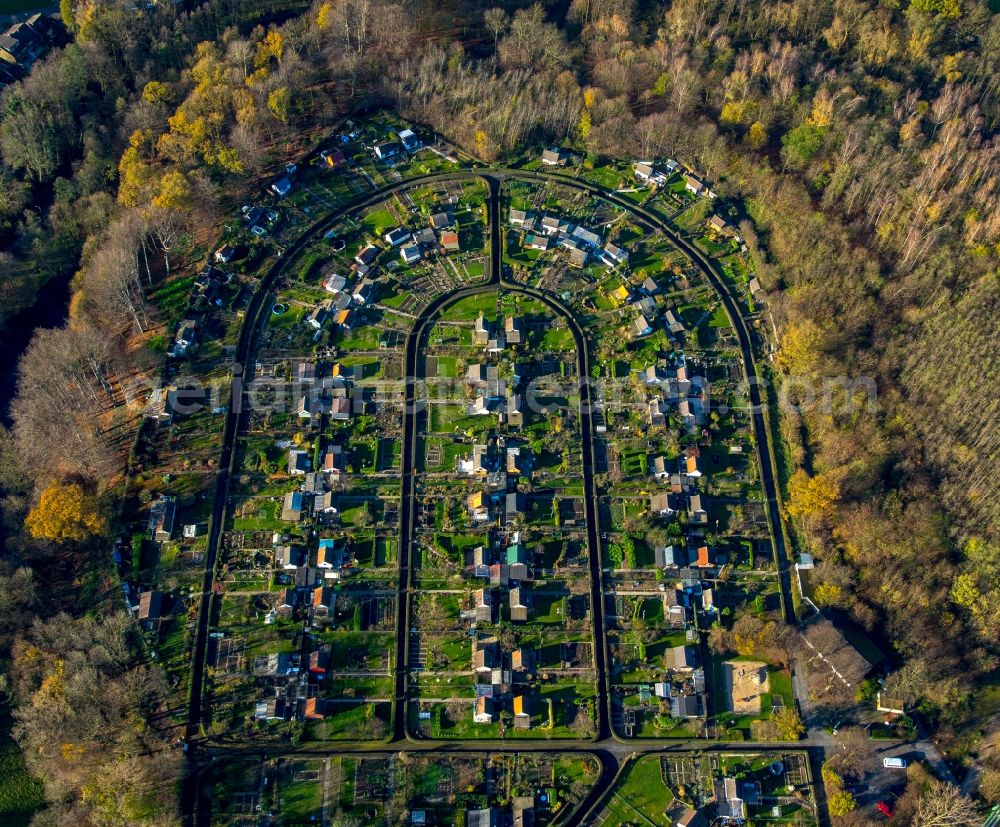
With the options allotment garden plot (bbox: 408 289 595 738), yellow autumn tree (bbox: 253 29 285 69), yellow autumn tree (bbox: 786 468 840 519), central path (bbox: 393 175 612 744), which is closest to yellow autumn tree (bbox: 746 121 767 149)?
central path (bbox: 393 175 612 744)

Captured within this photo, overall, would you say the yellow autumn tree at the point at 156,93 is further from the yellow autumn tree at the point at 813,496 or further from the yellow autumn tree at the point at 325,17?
the yellow autumn tree at the point at 813,496

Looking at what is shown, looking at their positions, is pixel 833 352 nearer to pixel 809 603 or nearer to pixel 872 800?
pixel 809 603

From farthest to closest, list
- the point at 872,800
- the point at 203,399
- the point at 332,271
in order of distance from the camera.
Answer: the point at 332,271 → the point at 203,399 → the point at 872,800

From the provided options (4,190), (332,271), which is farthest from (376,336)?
(4,190)

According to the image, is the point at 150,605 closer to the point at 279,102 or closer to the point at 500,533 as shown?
the point at 500,533

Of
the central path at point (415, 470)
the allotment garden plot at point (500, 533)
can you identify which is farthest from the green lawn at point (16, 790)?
the allotment garden plot at point (500, 533)

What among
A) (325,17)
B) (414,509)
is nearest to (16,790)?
(414,509)
